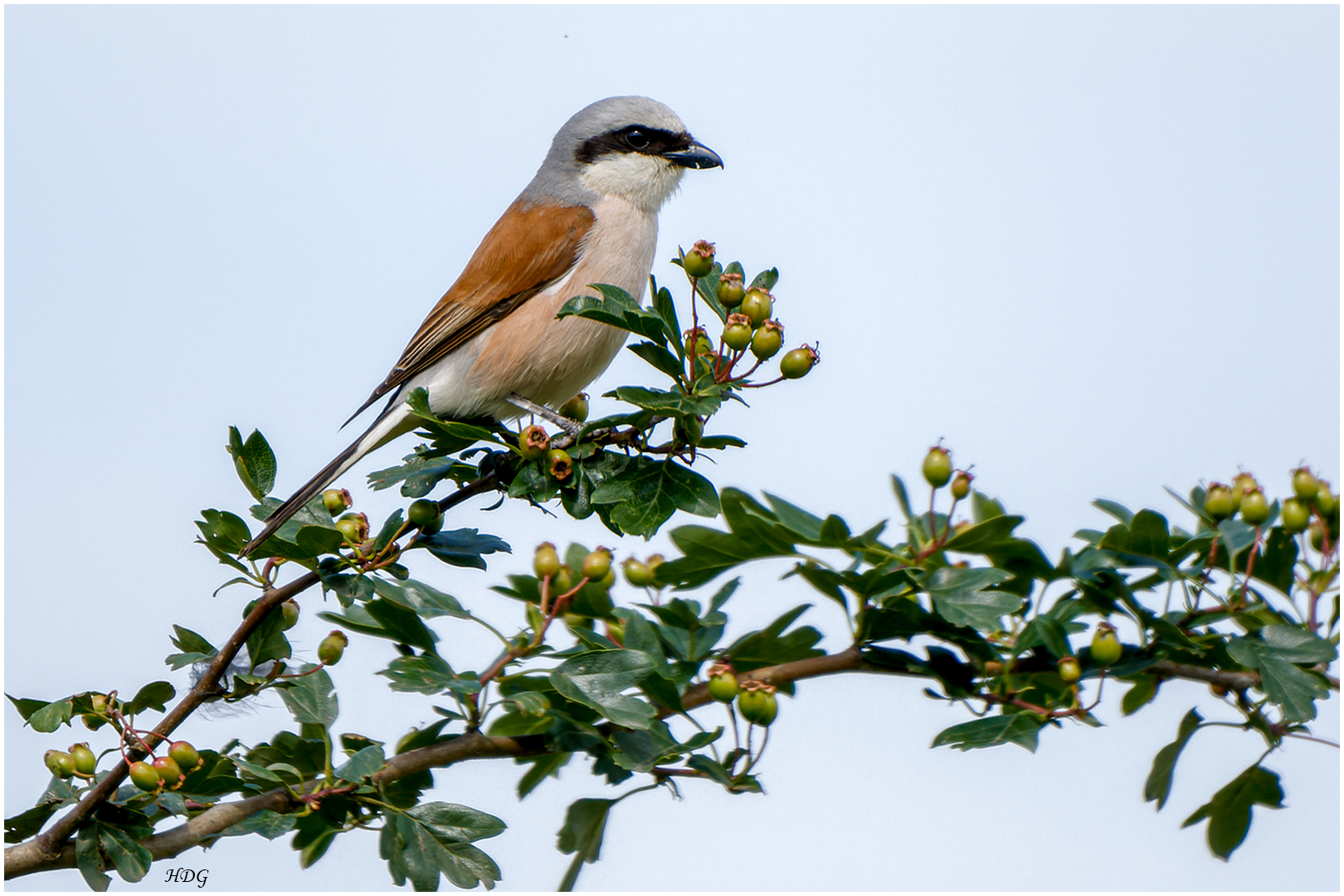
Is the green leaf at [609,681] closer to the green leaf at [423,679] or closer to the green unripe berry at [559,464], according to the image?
the green leaf at [423,679]

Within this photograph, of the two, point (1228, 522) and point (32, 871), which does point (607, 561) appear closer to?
point (1228, 522)

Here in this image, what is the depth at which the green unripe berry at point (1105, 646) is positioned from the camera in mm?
1523

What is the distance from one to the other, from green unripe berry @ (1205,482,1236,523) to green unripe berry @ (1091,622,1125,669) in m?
0.22

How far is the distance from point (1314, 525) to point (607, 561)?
3.25 ft

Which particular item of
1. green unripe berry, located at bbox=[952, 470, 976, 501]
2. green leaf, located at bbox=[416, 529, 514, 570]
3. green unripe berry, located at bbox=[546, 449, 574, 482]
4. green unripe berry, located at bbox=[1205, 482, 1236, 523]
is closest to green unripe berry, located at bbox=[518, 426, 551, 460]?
green unripe berry, located at bbox=[546, 449, 574, 482]

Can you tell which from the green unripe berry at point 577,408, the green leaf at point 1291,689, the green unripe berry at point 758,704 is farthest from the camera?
the green unripe berry at point 577,408

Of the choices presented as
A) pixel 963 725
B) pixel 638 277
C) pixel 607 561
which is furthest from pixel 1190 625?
pixel 638 277

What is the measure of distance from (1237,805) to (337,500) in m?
1.56

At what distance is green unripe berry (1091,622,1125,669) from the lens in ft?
5.00

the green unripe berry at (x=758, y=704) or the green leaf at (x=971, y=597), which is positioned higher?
the green leaf at (x=971, y=597)

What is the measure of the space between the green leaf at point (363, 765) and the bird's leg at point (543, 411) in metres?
0.99

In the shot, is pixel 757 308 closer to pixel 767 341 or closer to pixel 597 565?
pixel 767 341

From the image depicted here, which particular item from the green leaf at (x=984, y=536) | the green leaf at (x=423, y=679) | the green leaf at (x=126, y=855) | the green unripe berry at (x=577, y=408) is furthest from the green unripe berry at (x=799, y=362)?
the green leaf at (x=126, y=855)

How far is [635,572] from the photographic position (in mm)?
1833
